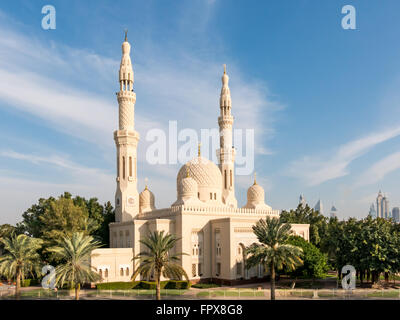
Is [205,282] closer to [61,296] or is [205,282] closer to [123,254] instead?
[123,254]

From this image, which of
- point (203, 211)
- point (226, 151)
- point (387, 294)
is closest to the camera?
point (387, 294)

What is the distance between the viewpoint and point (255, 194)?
51.2 metres

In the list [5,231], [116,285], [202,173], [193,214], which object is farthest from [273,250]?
[5,231]

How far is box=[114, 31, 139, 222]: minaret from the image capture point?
48000mm

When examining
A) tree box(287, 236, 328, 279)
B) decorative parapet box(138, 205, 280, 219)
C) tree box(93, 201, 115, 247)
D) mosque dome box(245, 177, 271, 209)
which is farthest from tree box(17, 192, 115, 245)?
tree box(287, 236, 328, 279)

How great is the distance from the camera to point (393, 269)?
3722cm

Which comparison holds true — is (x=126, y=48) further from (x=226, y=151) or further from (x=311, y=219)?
(x=311, y=219)

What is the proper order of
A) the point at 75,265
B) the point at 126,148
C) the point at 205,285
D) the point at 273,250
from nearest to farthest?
the point at 75,265 < the point at 273,250 < the point at 205,285 < the point at 126,148

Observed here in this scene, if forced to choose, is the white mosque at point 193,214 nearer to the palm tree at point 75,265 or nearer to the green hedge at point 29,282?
the palm tree at point 75,265

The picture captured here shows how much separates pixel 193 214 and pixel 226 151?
13793mm

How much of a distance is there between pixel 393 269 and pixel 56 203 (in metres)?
34.3

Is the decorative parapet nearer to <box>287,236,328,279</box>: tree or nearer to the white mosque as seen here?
the white mosque
